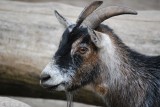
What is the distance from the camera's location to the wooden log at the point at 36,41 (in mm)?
5996

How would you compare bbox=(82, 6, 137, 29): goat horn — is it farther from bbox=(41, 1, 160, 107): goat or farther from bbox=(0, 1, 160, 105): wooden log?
bbox=(0, 1, 160, 105): wooden log

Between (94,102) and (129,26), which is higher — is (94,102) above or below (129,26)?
below

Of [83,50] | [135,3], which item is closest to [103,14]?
[83,50]

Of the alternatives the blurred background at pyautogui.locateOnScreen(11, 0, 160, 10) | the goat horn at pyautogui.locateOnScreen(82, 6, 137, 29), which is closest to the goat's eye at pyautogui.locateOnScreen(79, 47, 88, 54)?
the goat horn at pyautogui.locateOnScreen(82, 6, 137, 29)

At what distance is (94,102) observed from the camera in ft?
20.0

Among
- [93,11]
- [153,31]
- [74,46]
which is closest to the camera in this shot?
[74,46]

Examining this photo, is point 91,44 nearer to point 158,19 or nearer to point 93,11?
point 93,11

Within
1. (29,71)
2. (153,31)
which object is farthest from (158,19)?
(29,71)

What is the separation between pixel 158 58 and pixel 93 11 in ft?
2.70

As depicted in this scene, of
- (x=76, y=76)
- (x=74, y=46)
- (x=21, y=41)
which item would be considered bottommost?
(x=21, y=41)

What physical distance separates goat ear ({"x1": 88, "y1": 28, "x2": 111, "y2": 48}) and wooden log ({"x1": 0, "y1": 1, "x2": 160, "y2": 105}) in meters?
1.32

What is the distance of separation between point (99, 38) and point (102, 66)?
1.05 feet

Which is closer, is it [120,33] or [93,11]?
[93,11]

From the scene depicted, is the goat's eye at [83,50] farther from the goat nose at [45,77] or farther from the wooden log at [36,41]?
the wooden log at [36,41]
